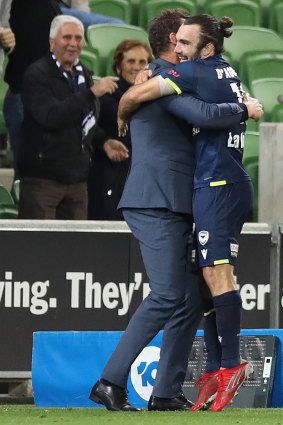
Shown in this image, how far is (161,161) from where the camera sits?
541 centimetres

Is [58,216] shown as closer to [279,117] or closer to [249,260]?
[249,260]

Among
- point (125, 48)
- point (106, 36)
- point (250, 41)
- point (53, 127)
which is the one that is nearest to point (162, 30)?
point (53, 127)

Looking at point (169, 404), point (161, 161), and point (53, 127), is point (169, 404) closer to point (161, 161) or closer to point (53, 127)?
point (161, 161)

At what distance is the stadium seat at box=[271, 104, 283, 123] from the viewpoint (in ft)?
32.4

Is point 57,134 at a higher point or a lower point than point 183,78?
lower

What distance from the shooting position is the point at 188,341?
5.52m

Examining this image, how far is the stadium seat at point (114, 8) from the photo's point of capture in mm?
11648

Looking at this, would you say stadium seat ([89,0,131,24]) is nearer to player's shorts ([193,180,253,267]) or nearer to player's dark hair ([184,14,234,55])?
player's dark hair ([184,14,234,55])

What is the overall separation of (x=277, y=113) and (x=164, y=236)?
15.6ft

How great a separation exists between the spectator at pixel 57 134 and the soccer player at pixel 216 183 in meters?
2.47

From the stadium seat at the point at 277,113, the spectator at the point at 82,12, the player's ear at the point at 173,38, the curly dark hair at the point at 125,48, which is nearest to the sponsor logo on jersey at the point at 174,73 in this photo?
the player's ear at the point at 173,38

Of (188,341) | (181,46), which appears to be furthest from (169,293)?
(181,46)

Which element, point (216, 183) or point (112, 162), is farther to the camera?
point (112, 162)

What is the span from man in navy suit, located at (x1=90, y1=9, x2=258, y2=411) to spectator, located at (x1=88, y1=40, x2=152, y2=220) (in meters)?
2.73
